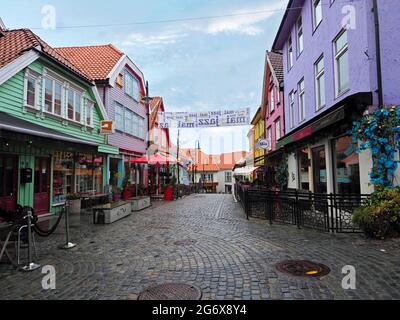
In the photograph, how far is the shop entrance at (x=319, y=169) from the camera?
10656mm

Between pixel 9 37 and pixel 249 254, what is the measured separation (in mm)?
13251

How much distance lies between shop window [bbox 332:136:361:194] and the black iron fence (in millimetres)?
1269

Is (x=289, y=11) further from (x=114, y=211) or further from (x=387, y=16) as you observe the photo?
(x=114, y=211)

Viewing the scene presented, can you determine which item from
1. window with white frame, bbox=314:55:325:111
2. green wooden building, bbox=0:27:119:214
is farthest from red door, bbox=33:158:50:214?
window with white frame, bbox=314:55:325:111

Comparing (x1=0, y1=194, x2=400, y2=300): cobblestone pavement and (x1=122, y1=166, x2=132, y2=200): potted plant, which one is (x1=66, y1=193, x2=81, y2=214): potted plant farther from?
(x1=122, y1=166, x2=132, y2=200): potted plant

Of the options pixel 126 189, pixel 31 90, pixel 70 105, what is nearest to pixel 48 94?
pixel 31 90

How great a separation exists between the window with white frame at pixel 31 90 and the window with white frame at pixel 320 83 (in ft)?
36.4

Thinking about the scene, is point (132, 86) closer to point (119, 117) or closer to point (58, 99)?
point (119, 117)

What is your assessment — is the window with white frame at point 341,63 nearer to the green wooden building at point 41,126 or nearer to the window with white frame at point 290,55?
the window with white frame at point 290,55

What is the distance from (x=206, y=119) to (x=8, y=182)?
854 cm

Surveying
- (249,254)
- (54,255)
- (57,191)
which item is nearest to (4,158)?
(57,191)

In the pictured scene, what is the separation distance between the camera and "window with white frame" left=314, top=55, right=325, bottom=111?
1085cm

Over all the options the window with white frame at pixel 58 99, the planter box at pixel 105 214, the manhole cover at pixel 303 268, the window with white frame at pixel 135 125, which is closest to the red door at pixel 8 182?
the planter box at pixel 105 214

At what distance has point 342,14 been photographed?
29.1 feet
